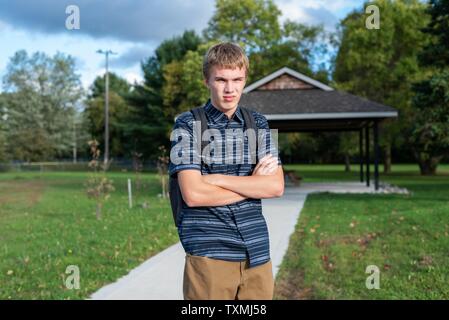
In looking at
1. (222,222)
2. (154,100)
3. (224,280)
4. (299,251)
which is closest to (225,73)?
(222,222)

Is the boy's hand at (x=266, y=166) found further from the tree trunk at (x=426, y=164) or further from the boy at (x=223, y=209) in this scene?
the tree trunk at (x=426, y=164)

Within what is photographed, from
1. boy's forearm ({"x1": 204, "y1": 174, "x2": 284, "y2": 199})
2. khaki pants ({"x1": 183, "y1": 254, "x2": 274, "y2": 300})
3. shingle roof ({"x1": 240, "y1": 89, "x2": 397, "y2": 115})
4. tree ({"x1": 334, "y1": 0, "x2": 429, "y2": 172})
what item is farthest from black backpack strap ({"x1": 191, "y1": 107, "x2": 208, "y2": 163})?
tree ({"x1": 334, "y1": 0, "x2": 429, "y2": 172})

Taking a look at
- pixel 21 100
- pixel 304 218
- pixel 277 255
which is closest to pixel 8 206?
pixel 304 218

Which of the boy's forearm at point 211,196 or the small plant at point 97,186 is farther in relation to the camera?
the small plant at point 97,186

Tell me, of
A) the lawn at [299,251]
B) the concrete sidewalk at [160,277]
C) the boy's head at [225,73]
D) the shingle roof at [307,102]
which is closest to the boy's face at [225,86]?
the boy's head at [225,73]

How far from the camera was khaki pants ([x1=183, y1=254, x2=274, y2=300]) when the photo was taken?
6.89 feet

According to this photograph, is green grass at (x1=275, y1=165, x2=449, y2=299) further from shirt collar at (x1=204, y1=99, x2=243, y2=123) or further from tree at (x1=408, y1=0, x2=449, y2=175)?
tree at (x1=408, y1=0, x2=449, y2=175)

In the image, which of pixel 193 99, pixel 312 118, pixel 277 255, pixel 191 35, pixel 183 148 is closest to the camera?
pixel 183 148

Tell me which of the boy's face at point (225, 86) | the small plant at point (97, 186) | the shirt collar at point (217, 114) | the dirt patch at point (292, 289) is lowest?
the dirt patch at point (292, 289)

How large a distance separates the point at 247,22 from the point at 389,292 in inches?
1191

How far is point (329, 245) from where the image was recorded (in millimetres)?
7895

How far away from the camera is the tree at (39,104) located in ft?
156

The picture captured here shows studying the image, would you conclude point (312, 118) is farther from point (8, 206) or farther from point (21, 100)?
point (21, 100)

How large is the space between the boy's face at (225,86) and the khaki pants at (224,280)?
26.0 inches
